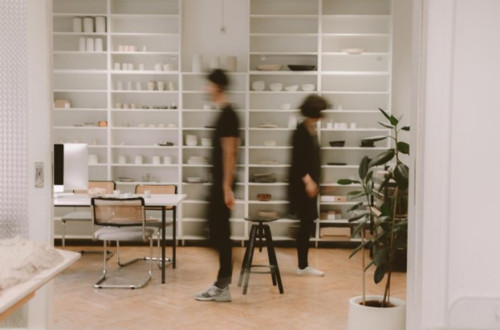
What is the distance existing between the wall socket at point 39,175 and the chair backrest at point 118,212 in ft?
7.02

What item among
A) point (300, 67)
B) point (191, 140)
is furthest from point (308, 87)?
point (191, 140)

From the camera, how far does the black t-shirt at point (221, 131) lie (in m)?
A: 4.77

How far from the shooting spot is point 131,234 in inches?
229

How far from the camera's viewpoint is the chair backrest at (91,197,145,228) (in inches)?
221

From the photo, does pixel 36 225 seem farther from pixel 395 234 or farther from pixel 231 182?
pixel 395 234

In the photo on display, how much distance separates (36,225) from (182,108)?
4.88 m

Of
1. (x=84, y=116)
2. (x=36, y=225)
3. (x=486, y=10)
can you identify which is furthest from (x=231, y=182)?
(x=84, y=116)

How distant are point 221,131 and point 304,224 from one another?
4.80ft

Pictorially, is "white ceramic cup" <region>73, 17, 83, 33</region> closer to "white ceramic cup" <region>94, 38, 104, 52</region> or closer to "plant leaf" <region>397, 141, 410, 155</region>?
"white ceramic cup" <region>94, 38, 104, 52</region>

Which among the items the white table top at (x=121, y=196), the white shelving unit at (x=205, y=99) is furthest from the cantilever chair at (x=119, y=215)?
the white shelving unit at (x=205, y=99)

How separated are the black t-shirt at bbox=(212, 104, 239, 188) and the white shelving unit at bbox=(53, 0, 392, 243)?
332 cm

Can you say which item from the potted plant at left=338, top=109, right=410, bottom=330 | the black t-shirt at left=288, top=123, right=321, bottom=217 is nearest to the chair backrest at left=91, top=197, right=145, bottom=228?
the black t-shirt at left=288, top=123, right=321, bottom=217

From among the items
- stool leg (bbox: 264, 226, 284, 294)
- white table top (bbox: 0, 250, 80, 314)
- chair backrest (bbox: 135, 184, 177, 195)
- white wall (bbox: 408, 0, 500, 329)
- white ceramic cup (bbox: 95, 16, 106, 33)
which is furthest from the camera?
white ceramic cup (bbox: 95, 16, 106, 33)

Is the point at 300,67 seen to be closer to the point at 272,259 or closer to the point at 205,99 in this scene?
the point at 205,99
